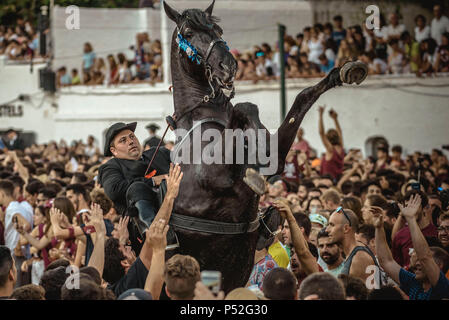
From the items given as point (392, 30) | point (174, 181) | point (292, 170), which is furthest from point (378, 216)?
point (392, 30)

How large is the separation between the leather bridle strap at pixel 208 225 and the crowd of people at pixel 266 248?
157 mm

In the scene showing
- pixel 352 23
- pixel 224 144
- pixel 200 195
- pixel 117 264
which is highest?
pixel 352 23

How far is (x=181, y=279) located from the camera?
411cm

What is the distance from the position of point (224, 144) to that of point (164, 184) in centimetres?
62

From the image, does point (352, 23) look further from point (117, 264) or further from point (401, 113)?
point (117, 264)

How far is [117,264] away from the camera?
580 centimetres

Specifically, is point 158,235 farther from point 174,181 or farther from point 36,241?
point 36,241

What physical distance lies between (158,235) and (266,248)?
1.56 meters

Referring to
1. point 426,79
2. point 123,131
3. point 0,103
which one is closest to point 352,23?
point 426,79

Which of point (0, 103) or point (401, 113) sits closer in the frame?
point (401, 113)

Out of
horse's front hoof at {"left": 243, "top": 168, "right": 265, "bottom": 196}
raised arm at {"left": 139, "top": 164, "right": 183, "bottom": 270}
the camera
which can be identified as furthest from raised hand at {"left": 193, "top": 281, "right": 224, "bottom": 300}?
the camera

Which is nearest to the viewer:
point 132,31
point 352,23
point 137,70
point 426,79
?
point 426,79

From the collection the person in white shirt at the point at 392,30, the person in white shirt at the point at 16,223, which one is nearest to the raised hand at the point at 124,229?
the person in white shirt at the point at 16,223

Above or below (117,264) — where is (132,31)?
above
